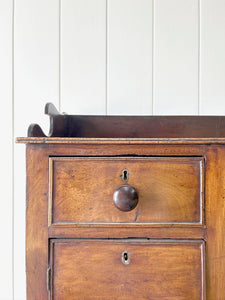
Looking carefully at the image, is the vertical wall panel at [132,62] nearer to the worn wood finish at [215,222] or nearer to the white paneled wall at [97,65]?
the white paneled wall at [97,65]

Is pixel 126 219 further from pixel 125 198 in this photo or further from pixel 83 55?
pixel 83 55

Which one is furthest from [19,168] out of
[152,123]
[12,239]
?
[152,123]

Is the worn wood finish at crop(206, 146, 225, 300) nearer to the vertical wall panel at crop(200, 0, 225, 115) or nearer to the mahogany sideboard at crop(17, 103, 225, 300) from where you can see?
the mahogany sideboard at crop(17, 103, 225, 300)

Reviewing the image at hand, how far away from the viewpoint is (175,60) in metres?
0.98

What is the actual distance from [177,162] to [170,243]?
0.54 ft

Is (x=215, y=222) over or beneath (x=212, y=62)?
beneath

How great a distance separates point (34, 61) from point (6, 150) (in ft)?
1.11

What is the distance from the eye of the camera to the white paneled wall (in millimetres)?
974

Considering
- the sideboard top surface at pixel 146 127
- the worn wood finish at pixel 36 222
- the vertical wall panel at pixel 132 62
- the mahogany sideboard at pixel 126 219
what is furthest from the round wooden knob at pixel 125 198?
the vertical wall panel at pixel 132 62

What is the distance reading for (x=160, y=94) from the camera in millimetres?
978

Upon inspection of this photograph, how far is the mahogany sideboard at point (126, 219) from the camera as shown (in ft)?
1.77

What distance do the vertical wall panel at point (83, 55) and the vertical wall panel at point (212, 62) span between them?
0.36 m

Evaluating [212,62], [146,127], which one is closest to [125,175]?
[146,127]

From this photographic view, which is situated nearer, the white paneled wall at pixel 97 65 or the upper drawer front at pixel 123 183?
the upper drawer front at pixel 123 183
